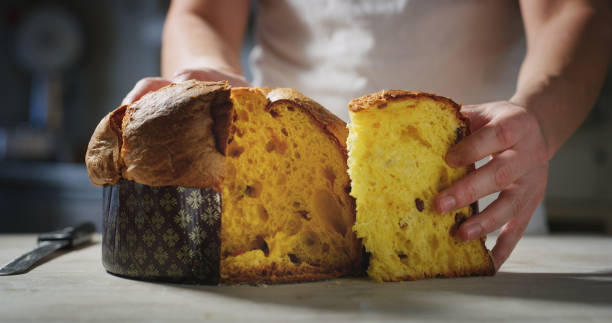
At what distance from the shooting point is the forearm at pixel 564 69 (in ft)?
4.50

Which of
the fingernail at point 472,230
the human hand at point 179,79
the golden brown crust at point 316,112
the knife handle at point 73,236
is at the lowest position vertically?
the fingernail at point 472,230

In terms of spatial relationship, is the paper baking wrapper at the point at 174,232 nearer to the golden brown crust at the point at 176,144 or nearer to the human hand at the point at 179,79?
the golden brown crust at the point at 176,144

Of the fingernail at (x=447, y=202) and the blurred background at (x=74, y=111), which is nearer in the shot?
the fingernail at (x=447, y=202)

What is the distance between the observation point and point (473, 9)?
196cm

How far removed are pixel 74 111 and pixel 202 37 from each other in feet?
11.1

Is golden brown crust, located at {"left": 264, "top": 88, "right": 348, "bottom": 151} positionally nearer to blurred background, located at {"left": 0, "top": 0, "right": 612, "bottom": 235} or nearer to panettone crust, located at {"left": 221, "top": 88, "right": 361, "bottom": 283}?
panettone crust, located at {"left": 221, "top": 88, "right": 361, "bottom": 283}

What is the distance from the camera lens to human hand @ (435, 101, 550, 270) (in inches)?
45.3

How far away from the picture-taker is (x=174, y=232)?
1.04 m

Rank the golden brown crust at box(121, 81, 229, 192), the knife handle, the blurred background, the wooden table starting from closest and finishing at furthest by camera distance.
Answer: the wooden table → the golden brown crust at box(121, 81, 229, 192) → the knife handle → the blurred background

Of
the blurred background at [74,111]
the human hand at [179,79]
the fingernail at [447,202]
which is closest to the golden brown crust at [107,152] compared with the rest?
the human hand at [179,79]

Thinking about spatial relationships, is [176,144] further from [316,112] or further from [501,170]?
[501,170]

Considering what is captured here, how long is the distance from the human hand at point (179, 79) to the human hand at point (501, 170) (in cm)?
69

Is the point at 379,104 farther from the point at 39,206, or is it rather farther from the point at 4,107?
the point at 4,107

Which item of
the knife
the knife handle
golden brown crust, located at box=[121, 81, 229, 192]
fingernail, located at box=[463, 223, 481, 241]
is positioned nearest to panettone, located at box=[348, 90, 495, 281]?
fingernail, located at box=[463, 223, 481, 241]
